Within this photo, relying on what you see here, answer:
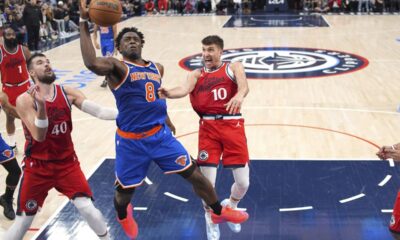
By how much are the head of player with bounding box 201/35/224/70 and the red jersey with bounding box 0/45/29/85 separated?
149 inches

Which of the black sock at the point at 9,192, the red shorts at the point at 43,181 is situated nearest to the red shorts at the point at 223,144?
the red shorts at the point at 43,181

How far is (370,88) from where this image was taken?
12.5 m

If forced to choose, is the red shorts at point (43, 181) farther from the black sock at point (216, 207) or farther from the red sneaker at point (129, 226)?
the black sock at point (216, 207)

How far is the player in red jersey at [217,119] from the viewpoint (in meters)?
5.86

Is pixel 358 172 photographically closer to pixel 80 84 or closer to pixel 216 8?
pixel 80 84

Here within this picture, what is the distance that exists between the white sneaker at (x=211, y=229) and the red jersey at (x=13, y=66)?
4.24 meters

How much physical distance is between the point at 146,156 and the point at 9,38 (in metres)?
4.12

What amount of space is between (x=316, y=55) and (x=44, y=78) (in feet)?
41.7

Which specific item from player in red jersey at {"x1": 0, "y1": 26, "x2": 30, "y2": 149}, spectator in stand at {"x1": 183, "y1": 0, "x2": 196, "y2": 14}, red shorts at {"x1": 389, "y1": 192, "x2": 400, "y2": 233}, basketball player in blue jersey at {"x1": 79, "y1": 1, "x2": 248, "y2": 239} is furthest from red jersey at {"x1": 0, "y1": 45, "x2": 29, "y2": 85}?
spectator in stand at {"x1": 183, "y1": 0, "x2": 196, "y2": 14}

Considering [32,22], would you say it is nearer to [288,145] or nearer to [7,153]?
[288,145]

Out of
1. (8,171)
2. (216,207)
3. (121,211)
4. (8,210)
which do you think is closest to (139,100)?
(121,211)

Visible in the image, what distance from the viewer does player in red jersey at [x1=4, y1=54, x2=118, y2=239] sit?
4.91 meters

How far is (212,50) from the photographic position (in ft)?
19.4

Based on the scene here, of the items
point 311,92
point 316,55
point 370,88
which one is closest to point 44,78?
point 311,92
